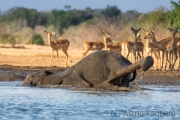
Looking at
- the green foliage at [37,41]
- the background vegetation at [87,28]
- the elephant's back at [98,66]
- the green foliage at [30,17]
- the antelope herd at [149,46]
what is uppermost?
the green foliage at [30,17]

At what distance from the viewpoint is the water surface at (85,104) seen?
9375 millimetres

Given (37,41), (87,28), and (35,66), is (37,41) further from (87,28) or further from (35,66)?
(35,66)

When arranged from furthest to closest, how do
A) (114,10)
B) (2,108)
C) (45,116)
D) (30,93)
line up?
(114,10) < (30,93) < (2,108) < (45,116)

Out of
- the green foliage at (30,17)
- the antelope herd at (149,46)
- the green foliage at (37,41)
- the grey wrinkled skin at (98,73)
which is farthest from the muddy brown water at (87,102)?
the green foliage at (30,17)

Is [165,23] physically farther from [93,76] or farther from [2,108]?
[2,108]

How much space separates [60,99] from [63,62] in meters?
12.9

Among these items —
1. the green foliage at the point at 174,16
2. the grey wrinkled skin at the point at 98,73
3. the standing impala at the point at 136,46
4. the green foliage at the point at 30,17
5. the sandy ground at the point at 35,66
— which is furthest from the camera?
the green foliage at the point at 30,17

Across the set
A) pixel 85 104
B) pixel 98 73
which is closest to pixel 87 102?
pixel 85 104

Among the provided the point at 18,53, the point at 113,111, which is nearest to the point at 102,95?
the point at 113,111

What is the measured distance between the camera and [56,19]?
59969 mm

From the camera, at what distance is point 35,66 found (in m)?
19.7

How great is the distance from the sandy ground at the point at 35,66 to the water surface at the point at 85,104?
2.59 meters

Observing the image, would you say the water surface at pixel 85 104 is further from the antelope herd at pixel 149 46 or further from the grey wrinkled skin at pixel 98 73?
the antelope herd at pixel 149 46

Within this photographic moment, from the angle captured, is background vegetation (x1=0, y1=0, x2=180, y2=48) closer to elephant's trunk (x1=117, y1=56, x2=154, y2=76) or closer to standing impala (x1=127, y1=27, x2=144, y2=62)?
standing impala (x1=127, y1=27, x2=144, y2=62)
